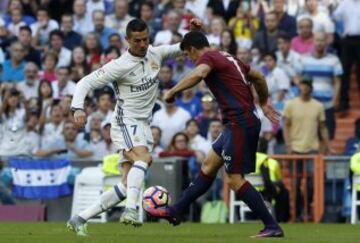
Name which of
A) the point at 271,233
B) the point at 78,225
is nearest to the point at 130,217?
the point at 78,225

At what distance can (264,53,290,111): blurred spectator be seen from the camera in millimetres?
24750

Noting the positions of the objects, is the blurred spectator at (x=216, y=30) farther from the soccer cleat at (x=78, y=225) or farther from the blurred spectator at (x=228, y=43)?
the soccer cleat at (x=78, y=225)

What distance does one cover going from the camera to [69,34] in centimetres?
2745

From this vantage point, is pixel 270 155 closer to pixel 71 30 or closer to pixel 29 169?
pixel 29 169

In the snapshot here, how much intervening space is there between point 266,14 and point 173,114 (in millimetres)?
3210

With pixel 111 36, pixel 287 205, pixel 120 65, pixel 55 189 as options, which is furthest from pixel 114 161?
→ pixel 120 65

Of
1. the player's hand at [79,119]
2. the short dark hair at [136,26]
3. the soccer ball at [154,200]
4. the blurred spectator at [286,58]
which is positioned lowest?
the soccer ball at [154,200]

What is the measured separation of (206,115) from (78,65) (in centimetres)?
323

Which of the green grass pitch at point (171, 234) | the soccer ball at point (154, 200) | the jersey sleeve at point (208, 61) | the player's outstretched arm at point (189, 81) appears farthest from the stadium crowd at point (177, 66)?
the player's outstretched arm at point (189, 81)

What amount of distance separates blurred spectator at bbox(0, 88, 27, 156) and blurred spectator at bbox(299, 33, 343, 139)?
524 centimetres

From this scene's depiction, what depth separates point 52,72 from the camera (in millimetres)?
26484

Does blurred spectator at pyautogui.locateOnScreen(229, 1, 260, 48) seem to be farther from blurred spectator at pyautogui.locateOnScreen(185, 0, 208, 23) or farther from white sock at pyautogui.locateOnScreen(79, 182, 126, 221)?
white sock at pyautogui.locateOnScreen(79, 182, 126, 221)

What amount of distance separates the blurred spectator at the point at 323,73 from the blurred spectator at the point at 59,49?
493 centimetres

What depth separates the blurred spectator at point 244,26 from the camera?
26422 millimetres
